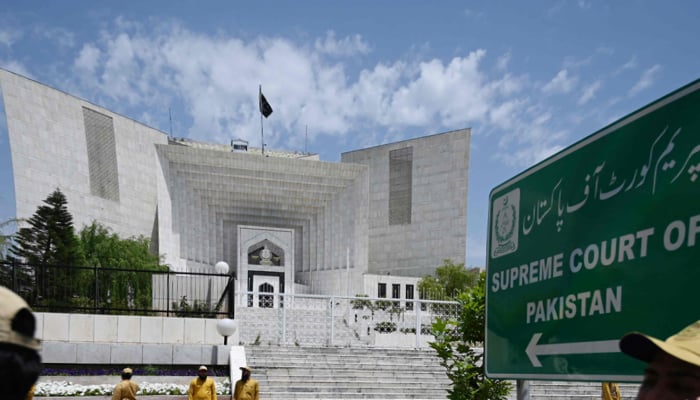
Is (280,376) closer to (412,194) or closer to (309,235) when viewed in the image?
(309,235)

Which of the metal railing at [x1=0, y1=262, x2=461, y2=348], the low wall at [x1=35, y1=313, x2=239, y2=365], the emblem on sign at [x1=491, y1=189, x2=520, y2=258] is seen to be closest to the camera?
the emblem on sign at [x1=491, y1=189, x2=520, y2=258]

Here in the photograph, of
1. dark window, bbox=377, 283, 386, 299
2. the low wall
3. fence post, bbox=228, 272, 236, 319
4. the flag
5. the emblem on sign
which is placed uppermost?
the flag

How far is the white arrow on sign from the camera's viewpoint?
5.48 feet

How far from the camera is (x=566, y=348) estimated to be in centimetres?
188

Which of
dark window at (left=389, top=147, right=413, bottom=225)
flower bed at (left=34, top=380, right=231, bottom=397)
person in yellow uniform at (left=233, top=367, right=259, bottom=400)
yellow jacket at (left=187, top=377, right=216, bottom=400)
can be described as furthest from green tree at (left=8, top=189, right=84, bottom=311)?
dark window at (left=389, top=147, right=413, bottom=225)

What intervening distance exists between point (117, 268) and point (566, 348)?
15.8m

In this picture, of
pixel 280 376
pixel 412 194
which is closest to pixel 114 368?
pixel 280 376

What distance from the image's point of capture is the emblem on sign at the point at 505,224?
2.32 meters

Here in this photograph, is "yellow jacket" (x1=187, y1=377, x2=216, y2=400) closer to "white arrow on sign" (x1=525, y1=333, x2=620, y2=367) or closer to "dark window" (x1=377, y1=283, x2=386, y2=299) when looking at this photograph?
"white arrow on sign" (x1=525, y1=333, x2=620, y2=367)

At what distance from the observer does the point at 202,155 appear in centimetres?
3397

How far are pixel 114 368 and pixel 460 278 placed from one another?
1047 inches

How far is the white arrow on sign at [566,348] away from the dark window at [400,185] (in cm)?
4148

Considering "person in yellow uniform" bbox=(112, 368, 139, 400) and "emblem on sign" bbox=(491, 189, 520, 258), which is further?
"person in yellow uniform" bbox=(112, 368, 139, 400)

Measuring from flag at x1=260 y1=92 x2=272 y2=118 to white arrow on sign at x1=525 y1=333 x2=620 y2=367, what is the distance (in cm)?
3599
